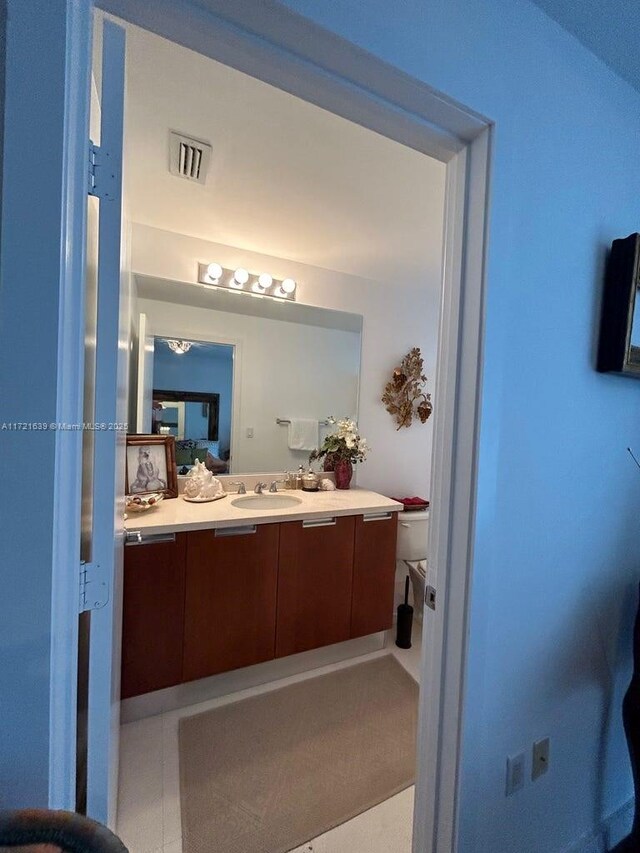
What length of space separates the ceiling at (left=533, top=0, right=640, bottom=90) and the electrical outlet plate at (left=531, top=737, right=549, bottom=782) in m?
1.86

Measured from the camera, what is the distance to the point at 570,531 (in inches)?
38.9

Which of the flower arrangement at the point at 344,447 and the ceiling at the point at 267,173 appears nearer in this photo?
the ceiling at the point at 267,173

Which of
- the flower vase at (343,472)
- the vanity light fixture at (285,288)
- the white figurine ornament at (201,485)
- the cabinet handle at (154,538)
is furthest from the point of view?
the flower vase at (343,472)

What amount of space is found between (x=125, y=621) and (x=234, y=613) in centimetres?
46

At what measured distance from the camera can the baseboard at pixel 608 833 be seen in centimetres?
108

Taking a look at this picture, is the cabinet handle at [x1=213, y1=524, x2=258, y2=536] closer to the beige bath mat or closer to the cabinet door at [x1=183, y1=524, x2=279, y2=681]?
the cabinet door at [x1=183, y1=524, x2=279, y2=681]

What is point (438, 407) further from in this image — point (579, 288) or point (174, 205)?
point (174, 205)

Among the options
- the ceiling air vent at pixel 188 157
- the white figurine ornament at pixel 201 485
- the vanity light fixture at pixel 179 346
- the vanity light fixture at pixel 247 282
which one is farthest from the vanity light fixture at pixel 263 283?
the white figurine ornament at pixel 201 485

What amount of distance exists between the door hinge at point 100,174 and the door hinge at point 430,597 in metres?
1.07

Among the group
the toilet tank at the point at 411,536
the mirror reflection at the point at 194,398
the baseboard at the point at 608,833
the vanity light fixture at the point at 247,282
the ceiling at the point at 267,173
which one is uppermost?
the ceiling at the point at 267,173

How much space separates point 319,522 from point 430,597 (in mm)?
997

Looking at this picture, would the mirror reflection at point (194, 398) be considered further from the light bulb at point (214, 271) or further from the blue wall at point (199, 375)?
the light bulb at point (214, 271)

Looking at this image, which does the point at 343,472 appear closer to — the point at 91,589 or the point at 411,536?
the point at 411,536

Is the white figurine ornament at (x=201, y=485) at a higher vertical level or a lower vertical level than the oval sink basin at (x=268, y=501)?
higher
